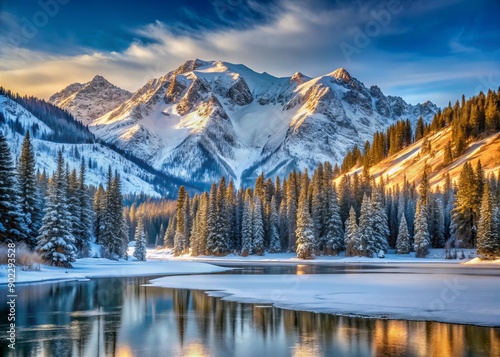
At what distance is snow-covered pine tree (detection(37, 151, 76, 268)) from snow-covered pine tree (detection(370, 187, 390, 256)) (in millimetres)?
66045

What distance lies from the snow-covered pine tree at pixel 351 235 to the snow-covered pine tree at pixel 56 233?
207 feet

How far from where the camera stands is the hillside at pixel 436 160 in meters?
138

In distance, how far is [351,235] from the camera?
108438 millimetres

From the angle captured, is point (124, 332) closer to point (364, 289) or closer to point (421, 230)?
point (364, 289)

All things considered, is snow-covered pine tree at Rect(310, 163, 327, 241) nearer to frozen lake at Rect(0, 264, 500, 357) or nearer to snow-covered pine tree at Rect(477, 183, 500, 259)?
snow-covered pine tree at Rect(477, 183, 500, 259)

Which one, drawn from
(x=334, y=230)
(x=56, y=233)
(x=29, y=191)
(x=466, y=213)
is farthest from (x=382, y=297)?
(x=334, y=230)

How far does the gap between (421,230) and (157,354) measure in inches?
3622

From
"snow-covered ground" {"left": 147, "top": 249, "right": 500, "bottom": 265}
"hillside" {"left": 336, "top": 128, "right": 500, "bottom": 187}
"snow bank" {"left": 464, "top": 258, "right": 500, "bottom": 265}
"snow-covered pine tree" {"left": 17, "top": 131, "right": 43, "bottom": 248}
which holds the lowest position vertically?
"snow-covered ground" {"left": 147, "top": 249, "right": 500, "bottom": 265}

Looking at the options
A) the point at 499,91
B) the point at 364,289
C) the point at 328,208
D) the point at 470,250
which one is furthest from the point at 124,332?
the point at 499,91

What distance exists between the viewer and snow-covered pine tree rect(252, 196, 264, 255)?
126 m

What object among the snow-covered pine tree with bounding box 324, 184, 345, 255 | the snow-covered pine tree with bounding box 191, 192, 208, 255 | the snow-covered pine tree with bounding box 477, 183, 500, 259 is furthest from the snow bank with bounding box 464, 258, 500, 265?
the snow-covered pine tree with bounding box 191, 192, 208, 255

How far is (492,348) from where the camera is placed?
20.4 m

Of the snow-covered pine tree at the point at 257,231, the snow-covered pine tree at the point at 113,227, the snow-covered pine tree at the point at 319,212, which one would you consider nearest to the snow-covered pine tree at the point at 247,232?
the snow-covered pine tree at the point at 257,231

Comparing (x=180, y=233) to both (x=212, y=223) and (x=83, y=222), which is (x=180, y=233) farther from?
(x=83, y=222)
